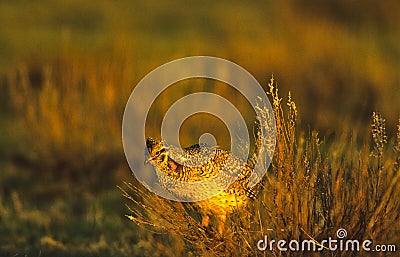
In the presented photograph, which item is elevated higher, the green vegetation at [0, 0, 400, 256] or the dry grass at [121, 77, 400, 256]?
the green vegetation at [0, 0, 400, 256]

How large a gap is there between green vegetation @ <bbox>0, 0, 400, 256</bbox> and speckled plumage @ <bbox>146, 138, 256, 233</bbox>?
0.35ft

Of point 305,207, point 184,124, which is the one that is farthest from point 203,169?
point 184,124

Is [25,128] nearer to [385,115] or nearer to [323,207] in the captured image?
[385,115]

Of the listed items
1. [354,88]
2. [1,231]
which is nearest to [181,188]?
[1,231]

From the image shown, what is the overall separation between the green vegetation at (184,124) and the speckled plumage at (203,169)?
11 centimetres

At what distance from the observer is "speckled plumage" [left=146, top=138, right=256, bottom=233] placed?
14.4 ft

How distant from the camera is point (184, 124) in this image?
8.97 m

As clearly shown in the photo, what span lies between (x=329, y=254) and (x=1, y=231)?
9.94ft

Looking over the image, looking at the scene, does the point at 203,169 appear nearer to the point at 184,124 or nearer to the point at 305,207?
the point at 305,207

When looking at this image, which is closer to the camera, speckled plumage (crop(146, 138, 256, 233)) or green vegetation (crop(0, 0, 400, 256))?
speckled plumage (crop(146, 138, 256, 233))

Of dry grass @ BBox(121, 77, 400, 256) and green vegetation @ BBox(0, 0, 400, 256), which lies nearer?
dry grass @ BBox(121, 77, 400, 256)

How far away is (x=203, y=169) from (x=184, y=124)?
178 inches

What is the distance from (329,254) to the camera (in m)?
4.52

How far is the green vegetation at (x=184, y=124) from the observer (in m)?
4.55
